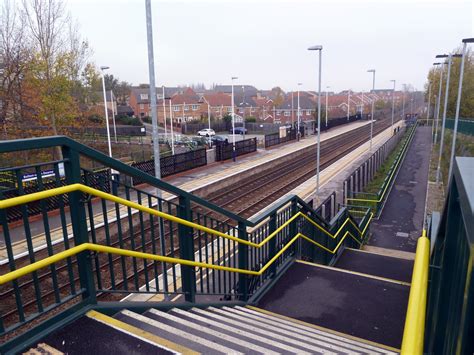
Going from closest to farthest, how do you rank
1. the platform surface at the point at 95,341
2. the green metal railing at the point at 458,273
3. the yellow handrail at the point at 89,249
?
the green metal railing at the point at 458,273
the yellow handrail at the point at 89,249
the platform surface at the point at 95,341

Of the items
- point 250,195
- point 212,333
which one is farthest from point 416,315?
point 250,195

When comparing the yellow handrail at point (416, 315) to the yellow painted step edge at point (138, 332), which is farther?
the yellow painted step edge at point (138, 332)

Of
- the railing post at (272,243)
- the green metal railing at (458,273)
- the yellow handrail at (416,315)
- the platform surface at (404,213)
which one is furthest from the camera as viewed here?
the platform surface at (404,213)

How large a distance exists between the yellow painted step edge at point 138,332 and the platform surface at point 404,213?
13285 mm

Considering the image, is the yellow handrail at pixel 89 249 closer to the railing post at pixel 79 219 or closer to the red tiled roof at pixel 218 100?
the railing post at pixel 79 219

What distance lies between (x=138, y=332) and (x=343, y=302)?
3.28 m

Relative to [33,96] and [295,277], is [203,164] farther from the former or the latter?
[295,277]

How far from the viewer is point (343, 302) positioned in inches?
193

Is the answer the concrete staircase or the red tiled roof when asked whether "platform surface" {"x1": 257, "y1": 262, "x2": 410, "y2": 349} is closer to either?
the concrete staircase

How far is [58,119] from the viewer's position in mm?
17984

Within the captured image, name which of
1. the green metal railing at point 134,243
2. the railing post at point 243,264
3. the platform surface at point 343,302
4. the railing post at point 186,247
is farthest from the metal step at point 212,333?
the platform surface at point 343,302

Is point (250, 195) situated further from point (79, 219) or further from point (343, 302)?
point (79, 219)

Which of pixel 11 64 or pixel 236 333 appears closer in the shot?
pixel 236 333

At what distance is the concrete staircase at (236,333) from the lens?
8.88ft
